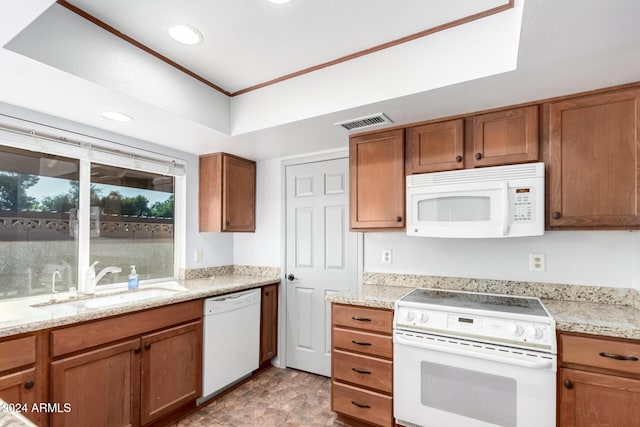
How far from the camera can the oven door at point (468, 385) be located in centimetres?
165

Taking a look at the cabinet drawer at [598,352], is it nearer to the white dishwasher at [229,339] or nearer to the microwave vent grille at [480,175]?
the microwave vent grille at [480,175]

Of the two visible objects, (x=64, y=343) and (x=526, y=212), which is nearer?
(x=64, y=343)

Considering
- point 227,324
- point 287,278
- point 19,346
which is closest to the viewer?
point 19,346

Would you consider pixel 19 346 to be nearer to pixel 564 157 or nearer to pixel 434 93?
pixel 434 93

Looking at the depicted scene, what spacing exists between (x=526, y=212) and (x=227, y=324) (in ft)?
7.62

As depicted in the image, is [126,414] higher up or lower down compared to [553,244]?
lower down

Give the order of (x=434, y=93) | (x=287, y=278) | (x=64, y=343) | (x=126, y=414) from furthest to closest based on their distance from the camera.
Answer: (x=287, y=278) < (x=126, y=414) < (x=434, y=93) < (x=64, y=343)

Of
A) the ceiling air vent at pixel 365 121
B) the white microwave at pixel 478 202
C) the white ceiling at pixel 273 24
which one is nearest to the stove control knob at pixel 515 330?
the white microwave at pixel 478 202

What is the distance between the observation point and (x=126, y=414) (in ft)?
6.46

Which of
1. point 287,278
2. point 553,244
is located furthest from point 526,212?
point 287,278

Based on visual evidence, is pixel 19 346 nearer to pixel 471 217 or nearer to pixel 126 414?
pixel 126 414

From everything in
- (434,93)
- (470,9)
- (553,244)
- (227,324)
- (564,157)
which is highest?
(470,9)

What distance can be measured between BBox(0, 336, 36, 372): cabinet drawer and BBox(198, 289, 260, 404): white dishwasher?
1.04 m

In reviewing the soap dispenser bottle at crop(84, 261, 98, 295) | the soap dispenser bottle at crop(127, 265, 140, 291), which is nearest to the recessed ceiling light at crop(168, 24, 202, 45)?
the soap dispenser bottle at crop(84, 261, 98, 295)
